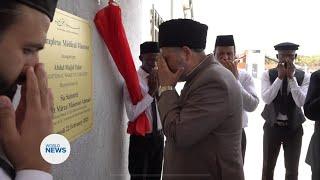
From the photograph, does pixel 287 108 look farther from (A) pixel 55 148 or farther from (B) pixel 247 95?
(A) pixel 55 148

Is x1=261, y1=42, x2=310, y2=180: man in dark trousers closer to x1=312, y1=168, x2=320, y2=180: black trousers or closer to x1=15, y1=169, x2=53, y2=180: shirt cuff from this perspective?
x1=312, y1=168, x2=320, y2=180: black trousers

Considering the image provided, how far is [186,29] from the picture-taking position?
56.1 inches

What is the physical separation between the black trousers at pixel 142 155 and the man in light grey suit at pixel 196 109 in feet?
3.63

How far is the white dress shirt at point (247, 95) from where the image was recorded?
2659mm

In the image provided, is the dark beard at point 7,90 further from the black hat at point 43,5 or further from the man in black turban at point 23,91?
the black hat at point 43,5

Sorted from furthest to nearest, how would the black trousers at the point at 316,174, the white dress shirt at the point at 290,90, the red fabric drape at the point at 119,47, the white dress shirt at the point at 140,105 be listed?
the white dress shirt at the point at 290,90
the white dress shirt at the point at 140,105
the black trousers at the point at 316,174
the red fabric drape at the point at 119,47

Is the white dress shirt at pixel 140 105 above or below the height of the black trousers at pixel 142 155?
above

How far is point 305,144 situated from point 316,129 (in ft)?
8.79

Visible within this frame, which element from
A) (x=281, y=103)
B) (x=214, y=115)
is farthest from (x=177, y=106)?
(x=281, y=103)

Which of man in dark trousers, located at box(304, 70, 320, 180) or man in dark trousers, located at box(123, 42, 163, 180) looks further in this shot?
man in dark trousers, located at box(123, 42, 163, 180)

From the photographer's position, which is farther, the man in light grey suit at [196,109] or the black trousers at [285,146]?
the black trousers at [285,146]

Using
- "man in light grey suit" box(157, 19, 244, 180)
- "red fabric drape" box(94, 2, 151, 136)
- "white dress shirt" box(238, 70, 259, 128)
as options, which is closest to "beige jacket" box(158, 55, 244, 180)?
"man in light grey suit" box(157, 19, 244, 180)

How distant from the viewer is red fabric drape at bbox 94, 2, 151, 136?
1756 mm

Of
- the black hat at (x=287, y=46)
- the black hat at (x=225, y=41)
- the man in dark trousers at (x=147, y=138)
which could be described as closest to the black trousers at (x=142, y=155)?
the man in dark trousers at (x=147, y=138)
